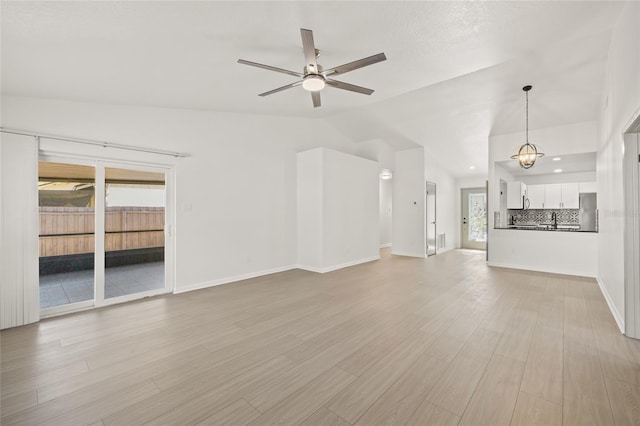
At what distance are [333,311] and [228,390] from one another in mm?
1776

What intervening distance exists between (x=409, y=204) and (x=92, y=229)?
281 inches

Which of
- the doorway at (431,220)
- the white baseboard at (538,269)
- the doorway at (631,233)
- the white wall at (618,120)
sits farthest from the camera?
the doorway at (431,220)

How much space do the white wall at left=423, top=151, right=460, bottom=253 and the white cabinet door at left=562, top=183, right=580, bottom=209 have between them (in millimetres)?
2916

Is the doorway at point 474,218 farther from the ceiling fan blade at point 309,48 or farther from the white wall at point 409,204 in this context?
A: the ceiling fan blade at point 309,48

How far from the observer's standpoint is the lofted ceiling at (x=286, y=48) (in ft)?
7.32

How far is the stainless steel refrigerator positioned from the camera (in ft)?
19.3

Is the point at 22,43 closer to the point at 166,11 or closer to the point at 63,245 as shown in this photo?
the point at 166,11

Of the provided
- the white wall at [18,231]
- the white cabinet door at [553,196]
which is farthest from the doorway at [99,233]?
the white cabinet door at [553,196]

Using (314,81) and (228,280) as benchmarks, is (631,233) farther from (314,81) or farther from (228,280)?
(228,280)

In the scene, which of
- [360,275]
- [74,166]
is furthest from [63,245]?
[360,275]

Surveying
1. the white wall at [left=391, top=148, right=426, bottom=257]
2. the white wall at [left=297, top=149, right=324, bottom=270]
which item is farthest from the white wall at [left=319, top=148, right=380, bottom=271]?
the white wall at [left=391, top=148, right=426, bottom=257]

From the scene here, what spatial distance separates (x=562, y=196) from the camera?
263 inches

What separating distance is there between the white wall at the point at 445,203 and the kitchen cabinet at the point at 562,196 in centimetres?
257

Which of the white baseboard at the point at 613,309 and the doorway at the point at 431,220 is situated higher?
the doorway at the point at 431,220
